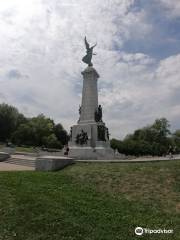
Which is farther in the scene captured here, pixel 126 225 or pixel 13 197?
pixel 13 197

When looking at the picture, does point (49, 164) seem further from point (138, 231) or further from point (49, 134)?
point (49, 134)

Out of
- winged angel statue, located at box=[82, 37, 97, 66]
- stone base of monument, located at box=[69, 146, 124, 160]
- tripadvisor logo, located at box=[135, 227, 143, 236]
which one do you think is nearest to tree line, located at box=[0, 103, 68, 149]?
winged angel statue, located at box=[82, 37, 97, 66]

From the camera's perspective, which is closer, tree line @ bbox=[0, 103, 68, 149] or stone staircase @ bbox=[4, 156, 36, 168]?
stone staircase @ bbox=[4, 156, 36, 168]

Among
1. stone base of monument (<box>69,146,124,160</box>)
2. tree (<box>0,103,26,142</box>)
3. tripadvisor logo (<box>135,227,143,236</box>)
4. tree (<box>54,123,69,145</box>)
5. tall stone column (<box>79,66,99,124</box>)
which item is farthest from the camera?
tree (<box>54,123,69,145</box>)

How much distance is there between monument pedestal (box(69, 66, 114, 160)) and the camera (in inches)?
1207

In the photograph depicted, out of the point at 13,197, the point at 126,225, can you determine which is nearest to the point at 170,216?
the point at 126,225

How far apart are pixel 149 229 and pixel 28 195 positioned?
4131mm

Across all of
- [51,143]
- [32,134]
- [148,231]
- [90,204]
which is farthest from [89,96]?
[32,134]

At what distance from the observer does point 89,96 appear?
33.3m

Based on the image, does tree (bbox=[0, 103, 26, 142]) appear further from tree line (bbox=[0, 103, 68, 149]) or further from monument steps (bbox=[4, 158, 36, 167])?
monument steps (bbox=[4, 158, 36, 167])

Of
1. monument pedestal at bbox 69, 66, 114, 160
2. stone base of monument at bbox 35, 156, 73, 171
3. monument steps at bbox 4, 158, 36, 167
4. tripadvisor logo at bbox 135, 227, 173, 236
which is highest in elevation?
monument pedestal at bbox 69, 66, 114, 160

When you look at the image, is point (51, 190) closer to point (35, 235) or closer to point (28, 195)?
point (28, 195)

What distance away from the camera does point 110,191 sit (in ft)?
38.9

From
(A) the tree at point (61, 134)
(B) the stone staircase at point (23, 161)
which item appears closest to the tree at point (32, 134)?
(A) the tree at point (61, 134)
